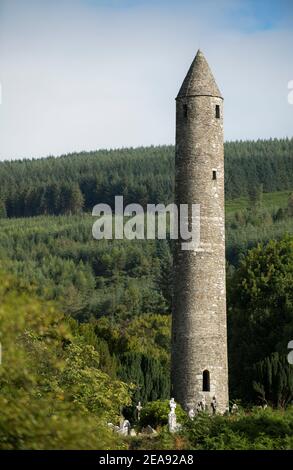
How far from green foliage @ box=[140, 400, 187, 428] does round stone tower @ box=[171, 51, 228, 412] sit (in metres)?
1.36

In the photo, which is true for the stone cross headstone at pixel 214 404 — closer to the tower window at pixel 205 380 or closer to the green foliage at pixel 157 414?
the tower window at pixel 205 380

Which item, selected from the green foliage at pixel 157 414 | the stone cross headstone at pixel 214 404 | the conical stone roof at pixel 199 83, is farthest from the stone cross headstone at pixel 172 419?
the conical stone roof at pixel 199 83

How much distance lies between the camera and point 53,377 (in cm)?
3616

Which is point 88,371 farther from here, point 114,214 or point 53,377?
point 114,214

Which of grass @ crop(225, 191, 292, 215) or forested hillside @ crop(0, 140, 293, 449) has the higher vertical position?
grass @ crop(225, 191, 292, 215)

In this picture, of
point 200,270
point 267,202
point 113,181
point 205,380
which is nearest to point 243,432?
point 205,380

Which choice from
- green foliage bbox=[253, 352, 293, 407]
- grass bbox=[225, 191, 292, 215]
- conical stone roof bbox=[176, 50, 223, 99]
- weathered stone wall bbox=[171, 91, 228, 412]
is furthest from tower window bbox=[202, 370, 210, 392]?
grass bbox=[225, 191, 292, 215]

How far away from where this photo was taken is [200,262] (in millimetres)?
45656

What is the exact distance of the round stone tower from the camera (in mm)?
45188

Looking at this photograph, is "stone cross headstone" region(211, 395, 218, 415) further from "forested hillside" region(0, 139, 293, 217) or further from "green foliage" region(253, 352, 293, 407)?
"forested hillside" region(0, 139, 293, 217)

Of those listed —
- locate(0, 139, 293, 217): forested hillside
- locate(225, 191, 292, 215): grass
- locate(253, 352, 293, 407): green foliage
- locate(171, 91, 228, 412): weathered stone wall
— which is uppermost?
locate(0, 139, 293, 217): forested hillside

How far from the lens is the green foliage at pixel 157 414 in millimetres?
42750

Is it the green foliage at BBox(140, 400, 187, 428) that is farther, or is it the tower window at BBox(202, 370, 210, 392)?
the tower window at BBox(202, 370, 210, 392)

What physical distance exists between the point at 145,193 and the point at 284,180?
1015 inches
